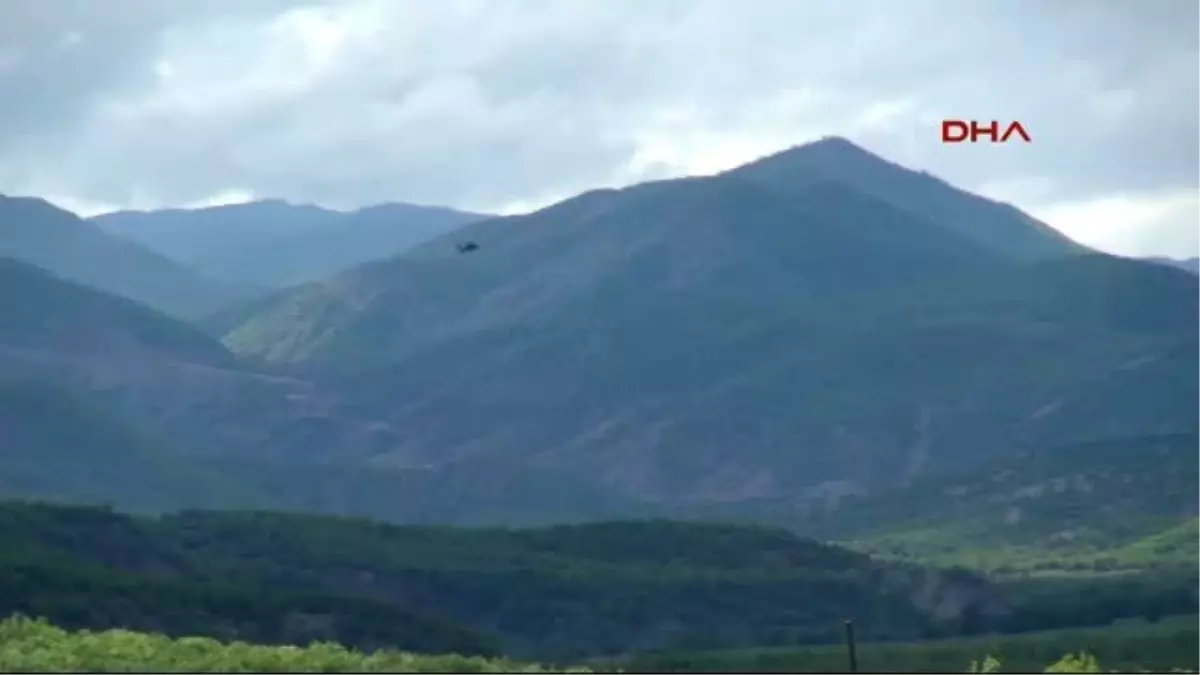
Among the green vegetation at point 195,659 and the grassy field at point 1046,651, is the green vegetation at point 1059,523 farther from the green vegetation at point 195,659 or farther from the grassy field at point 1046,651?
the green vegetation at point 195,659

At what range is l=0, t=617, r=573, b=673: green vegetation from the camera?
32906 mm

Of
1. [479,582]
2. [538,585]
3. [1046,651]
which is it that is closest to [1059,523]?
[538,585]

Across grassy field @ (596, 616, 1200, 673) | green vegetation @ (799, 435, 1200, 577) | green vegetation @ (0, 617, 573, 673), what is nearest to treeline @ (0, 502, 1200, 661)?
grassy field @ (596, 616, 1200, 673)

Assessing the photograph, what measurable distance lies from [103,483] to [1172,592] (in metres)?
105

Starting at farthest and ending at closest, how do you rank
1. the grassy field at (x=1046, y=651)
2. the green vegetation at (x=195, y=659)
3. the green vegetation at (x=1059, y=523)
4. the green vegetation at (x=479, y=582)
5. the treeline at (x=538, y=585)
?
the green vegetation at (x=1059, y=523) < the treeline at (x=538, y=585) < the green vegetation at (x=479, y=582) < the grassy field at (x=1046, y=651) < the green vegetation at (x=195, y=659)

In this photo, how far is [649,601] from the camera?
389ft

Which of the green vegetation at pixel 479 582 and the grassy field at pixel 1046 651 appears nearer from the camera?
the grassy field at pixel 1046 651

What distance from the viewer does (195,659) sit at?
35438 millimetres

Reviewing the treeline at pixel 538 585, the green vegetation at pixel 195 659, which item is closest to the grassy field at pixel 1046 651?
the treeline at pixel 538 585

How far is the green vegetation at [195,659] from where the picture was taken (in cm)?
3291

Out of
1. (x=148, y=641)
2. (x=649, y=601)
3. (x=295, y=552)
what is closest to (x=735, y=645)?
(x=649, y=601)

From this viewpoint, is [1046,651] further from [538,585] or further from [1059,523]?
[1059,523]

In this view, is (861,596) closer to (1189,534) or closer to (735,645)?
(735,645)

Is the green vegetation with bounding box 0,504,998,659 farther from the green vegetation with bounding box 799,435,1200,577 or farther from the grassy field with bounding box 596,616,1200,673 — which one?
the green vegetation with bounding box 799,435,1200,577
